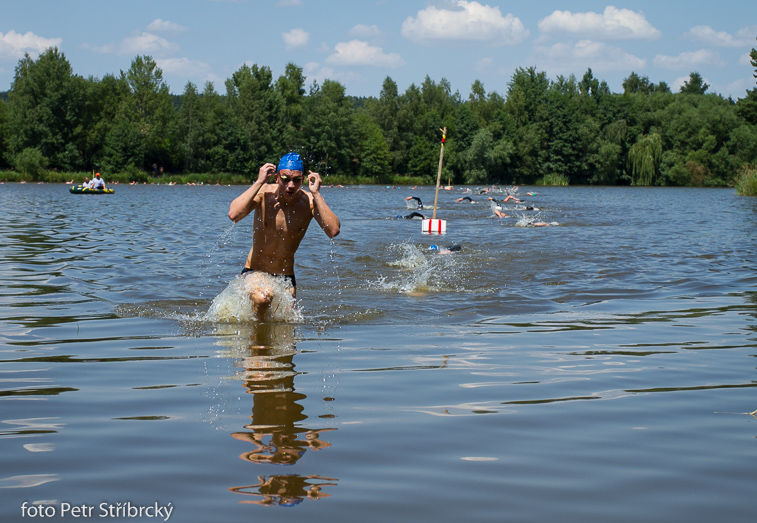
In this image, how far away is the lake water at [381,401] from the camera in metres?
3.41

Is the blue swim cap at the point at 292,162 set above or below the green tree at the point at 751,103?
below

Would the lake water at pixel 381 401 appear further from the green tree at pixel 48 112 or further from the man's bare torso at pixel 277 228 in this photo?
the green tree at pixel 48 112

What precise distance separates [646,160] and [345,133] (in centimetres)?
3878

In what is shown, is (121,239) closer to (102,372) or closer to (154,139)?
(102,372)

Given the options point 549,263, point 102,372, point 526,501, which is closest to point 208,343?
point 102,372

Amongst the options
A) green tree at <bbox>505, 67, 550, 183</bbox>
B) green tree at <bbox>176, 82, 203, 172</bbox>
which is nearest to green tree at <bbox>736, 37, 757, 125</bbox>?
green tree at <bbox>505, 67, 550, 183</bbox>

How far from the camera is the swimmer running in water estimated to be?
302 inches

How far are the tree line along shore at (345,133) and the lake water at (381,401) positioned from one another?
2782 inches

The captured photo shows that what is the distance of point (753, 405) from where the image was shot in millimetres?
5086

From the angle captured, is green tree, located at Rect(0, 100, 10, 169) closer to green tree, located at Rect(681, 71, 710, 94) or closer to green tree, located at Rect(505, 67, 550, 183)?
green tree, located at Rect(505, 67, 550, 183)

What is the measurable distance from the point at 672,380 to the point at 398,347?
251 centimetres

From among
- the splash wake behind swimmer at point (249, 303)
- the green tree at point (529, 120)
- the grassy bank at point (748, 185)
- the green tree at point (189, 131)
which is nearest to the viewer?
the splash wake behind swimmer at point (249, 303)

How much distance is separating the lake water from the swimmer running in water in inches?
17.7

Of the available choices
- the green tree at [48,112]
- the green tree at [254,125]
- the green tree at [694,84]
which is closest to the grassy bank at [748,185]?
the green tree at [254,125]
